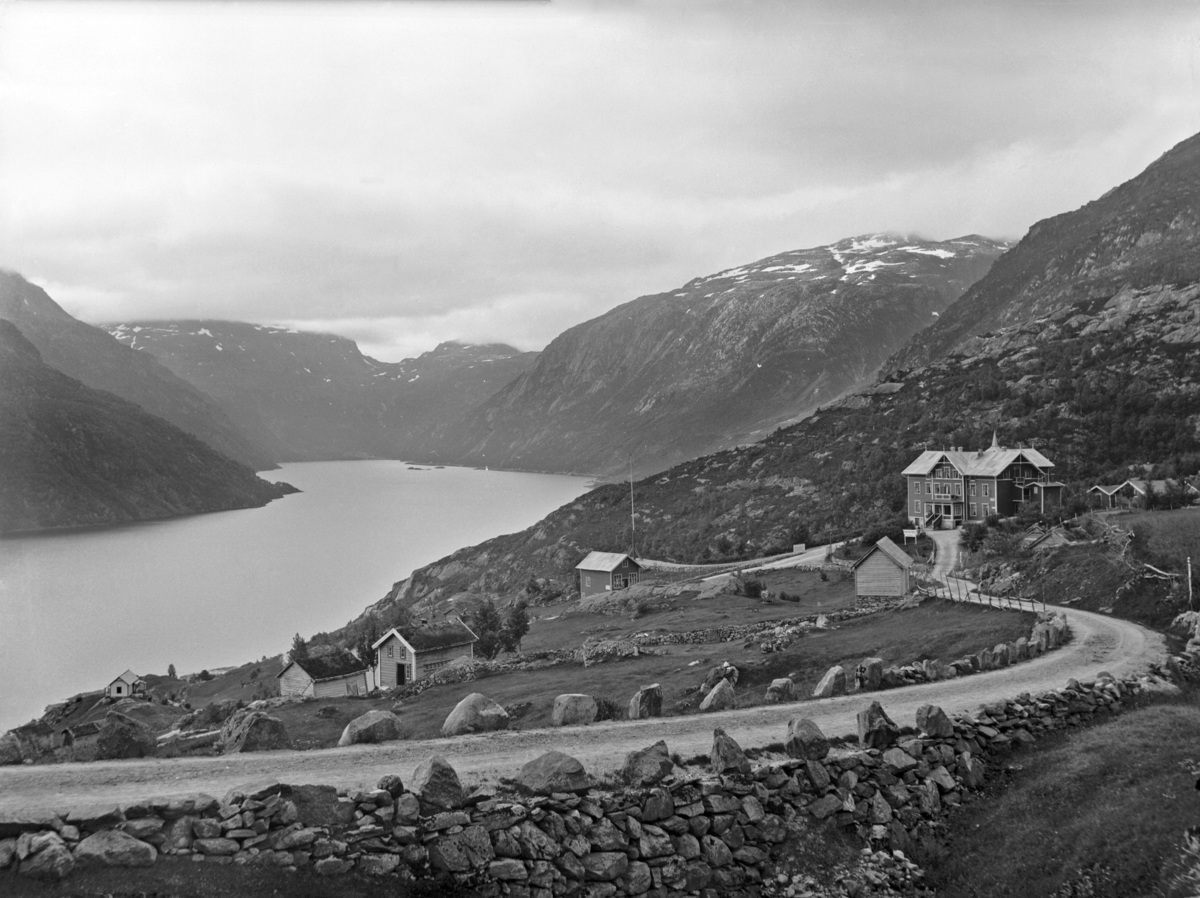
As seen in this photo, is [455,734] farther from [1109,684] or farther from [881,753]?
[1109,684]

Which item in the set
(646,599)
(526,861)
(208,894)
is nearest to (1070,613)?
(526,861)

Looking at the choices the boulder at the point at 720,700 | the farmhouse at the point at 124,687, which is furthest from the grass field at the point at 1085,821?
the farmhouse at the point at 124,687

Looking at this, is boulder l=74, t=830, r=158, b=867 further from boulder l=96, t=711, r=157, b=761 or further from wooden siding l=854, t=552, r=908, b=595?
wooden siding l=854, t=552, r=908, b=595

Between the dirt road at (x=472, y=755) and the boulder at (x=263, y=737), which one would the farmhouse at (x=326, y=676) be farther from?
the dirt road at (x=472, y=755)

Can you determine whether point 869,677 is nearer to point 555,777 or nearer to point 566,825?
point 555,777

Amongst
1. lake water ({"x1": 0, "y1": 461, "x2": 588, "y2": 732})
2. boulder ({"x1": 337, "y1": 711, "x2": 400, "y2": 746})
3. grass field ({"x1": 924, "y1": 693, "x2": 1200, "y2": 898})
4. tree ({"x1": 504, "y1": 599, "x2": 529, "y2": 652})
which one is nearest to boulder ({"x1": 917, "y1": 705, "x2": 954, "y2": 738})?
grass field ({"x1": 924, "y1": 693, "x2": 1200, "y2": 898})

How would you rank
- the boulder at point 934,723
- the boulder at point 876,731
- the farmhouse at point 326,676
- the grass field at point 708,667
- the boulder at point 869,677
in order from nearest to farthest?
1. the boulder at point 876,731
2. the boulder at point 934,723
3. the boulder at point 869,677
4. the grass field at point 708,667
5. the farmhouse at point 326,676

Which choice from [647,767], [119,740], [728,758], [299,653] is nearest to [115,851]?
[119,740]
